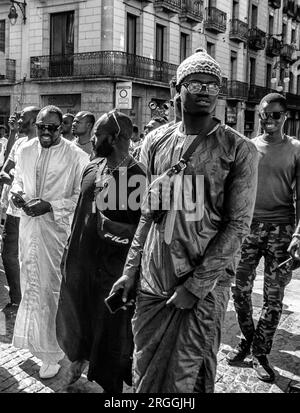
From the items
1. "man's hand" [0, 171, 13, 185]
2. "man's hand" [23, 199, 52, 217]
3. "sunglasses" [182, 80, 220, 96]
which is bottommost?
"man's hand" [23, 199, 52, 217]

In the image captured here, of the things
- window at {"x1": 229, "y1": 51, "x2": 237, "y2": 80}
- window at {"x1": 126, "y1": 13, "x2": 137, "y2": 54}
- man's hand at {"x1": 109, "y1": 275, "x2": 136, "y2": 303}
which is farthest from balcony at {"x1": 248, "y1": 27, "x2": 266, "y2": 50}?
man's hand at {"x1": 109, "y1": 275, "x2": 136, "y2": 303}

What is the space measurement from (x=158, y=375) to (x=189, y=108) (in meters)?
1.23

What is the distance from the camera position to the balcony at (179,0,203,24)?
25.3m

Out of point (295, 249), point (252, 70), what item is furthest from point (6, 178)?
point (252, 70)

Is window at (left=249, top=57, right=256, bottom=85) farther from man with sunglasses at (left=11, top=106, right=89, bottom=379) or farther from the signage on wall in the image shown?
man with sunglasses at (left=11, top=106, right=89, bottom=379)

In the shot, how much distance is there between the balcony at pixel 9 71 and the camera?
77.0 ft

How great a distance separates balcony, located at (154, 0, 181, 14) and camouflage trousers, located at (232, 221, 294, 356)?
69.5ft

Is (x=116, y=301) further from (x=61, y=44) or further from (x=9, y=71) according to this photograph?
(x=9, y=71)

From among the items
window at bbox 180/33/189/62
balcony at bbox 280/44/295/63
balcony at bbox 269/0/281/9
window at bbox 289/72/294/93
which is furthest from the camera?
window at bbox 289/72/294/93

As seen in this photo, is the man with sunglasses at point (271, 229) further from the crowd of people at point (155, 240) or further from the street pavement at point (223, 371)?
the street pavement at point (223, 371)

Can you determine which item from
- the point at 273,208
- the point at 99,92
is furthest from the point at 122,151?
the point at 99,92

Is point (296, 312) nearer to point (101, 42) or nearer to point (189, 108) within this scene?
point (189, 108)

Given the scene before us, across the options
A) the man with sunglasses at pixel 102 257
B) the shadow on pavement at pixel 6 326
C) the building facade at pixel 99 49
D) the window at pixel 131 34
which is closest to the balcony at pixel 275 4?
the building facade at pixel 99 49

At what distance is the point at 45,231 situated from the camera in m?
4.02
